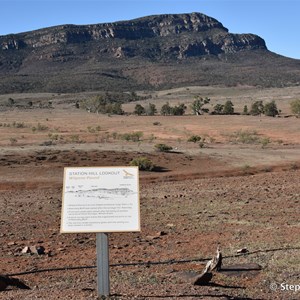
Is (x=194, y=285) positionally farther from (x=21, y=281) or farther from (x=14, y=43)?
(x=14, y=43)

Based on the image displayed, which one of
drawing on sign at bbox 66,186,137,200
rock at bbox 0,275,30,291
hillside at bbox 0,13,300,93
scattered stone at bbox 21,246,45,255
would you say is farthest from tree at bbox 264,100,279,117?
hillside at bbox 0,13,300,93

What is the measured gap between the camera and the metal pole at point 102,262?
6.53 metres

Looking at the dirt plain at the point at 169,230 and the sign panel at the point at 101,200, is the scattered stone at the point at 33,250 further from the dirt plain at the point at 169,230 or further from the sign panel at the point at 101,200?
the sign panel at the point at 101,200

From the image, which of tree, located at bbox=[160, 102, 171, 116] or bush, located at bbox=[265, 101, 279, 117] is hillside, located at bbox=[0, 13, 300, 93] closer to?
tree, located at bbox=[160, 102, 171, 116]

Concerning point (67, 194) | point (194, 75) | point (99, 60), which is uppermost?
point (99, 60)

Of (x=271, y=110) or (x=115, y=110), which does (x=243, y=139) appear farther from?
(x=115, y=110)

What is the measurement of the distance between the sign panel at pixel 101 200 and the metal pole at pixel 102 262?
0.66 ft

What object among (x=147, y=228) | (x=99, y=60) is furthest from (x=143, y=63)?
(x=147, y=228)

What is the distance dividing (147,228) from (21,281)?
4.22 meters

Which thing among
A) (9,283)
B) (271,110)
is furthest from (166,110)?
(9,283)

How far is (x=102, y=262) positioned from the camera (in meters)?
6.54

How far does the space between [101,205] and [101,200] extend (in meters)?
0.06

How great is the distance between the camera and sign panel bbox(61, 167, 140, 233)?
253 inches

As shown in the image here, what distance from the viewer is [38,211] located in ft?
45.9
